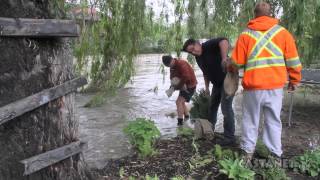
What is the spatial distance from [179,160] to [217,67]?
5.70 feet

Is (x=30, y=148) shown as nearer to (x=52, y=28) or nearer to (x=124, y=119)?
(x=52, y=28)

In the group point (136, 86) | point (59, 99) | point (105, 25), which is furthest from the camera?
point (136, 86)

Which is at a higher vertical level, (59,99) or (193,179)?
(59,99)

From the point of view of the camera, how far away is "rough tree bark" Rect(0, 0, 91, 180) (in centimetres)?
428

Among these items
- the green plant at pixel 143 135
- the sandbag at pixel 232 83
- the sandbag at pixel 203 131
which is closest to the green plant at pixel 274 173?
the sandbag at pixel 232 83

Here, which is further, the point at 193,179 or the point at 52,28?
the point at 193,179

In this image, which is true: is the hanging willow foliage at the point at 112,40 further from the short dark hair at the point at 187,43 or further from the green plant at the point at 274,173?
the green plant at the point at 274,173

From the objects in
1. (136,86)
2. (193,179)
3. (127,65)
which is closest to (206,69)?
(127,65)

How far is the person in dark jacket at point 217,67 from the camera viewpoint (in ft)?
21.6

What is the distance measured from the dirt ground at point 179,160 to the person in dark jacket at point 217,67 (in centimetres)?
33

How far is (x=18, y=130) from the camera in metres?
4.42

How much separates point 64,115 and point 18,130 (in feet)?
1.71

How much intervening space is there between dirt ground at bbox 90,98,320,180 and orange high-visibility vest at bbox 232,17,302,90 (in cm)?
109

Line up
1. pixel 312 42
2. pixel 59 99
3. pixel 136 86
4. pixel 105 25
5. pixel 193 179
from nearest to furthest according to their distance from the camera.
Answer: pixel 59 99 < pixel 193 179 < pixel 105 25 < pixel 312 42 < pixel 136 86
